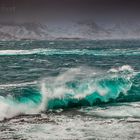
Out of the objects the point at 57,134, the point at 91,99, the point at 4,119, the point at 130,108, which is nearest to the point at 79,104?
the point at 91,99

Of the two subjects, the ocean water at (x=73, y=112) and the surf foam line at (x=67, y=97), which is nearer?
the ocean water at (x=73, y=112)

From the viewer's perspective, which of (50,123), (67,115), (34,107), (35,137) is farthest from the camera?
(34,107)

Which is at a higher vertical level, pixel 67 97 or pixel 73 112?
pixel 67 97

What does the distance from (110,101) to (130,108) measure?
11.6 ft

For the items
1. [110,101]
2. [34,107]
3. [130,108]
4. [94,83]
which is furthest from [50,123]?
[94,83]

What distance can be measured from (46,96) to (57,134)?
10.1 meters

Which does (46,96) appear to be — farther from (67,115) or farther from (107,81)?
(107,81)

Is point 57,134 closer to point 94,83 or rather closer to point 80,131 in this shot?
point 80,131

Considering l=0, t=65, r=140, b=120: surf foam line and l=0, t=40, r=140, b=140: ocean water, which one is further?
l=0, t=65, r=140, b=120: surf foam line

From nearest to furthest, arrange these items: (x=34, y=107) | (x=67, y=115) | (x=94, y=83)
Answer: (x=67, y=115) → (x=34, y=107) → (x=94, y=83)

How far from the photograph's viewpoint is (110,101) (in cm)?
3080

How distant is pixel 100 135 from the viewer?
20.3 metres

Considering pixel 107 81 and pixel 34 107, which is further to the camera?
pixel 107 81

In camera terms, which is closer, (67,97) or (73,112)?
(73,112)
